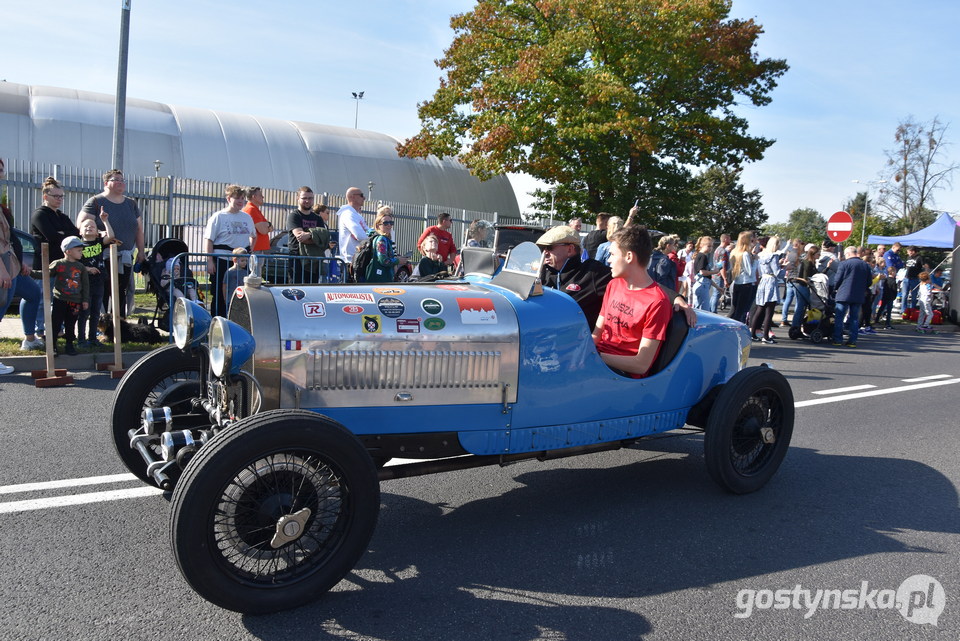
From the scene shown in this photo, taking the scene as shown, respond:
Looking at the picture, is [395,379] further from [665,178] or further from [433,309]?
[665,178]

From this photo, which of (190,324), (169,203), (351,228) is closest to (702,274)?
(351,228)

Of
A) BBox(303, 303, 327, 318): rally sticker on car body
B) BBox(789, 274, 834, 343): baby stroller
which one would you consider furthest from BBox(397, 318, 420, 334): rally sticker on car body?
BBox(789, 274, 834, 343): baby stroller

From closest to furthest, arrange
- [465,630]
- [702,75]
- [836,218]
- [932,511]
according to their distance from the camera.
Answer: [465,630] < [932,511] < [836,218] < [702,75]

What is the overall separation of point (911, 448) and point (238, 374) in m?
5.12

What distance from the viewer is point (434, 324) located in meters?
3.49

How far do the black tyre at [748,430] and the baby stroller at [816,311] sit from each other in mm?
8961

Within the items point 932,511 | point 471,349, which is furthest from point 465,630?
point 932,511

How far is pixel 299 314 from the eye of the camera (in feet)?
10.8

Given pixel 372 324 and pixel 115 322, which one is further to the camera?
pixel 115 322

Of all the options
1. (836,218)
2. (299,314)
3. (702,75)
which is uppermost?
(702,75)

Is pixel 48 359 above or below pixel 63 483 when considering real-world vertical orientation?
above

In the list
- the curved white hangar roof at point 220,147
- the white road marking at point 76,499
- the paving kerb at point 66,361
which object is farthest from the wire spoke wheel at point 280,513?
the curved white hangar roof at point 220,147

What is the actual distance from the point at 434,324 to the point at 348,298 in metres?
0.42

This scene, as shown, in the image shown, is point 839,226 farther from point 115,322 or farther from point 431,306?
point 431,306
